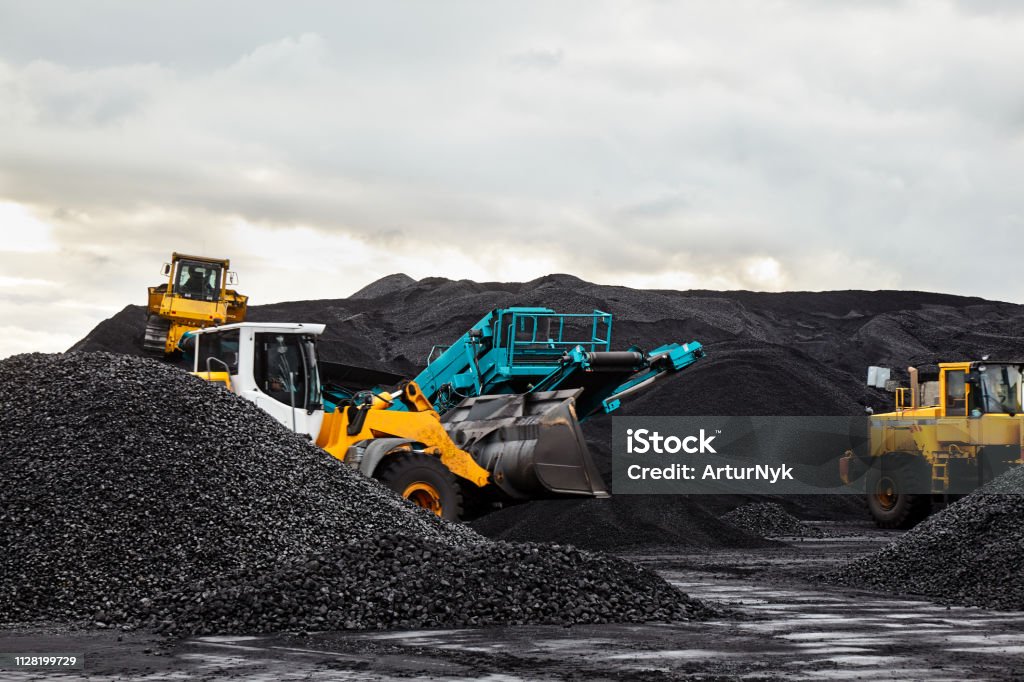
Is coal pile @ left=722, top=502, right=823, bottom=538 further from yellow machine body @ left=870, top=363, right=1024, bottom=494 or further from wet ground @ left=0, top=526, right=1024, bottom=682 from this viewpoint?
wet ground @ left=0, top=526, right=1024, bottom=682

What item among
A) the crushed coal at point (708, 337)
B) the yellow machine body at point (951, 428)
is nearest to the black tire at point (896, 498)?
the yellow machine body at point (951, 428)

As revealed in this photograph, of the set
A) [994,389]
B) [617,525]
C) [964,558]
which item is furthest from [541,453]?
[994,389]

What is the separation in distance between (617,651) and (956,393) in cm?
1341

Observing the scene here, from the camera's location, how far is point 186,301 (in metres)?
24.0

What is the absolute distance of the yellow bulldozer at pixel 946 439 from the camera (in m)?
18.8

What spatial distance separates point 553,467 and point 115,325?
23179 mm

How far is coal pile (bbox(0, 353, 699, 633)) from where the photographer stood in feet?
28.2

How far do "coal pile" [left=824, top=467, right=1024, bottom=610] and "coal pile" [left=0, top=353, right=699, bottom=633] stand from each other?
322 centimetres

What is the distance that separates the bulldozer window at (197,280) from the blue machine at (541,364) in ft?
→ 29.5

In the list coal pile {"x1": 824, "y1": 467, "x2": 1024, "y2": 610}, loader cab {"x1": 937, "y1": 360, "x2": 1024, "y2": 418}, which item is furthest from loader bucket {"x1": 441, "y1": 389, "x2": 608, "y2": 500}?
loader cab {"x1": 937, "y1": 360, "x2": 1024, "y2": 418}

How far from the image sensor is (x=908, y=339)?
41.2m

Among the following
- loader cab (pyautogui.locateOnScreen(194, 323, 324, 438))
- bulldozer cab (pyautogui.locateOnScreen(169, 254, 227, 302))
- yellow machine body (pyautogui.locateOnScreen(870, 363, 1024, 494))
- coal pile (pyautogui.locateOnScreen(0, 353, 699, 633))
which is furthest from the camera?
bulldozer cab (pyautogui.locateOnScreen(169, 254, 227, 302))

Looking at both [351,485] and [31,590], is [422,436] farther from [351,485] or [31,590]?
[31,590]

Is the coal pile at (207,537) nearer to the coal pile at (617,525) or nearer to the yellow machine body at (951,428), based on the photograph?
the coal pile at (617,525)
